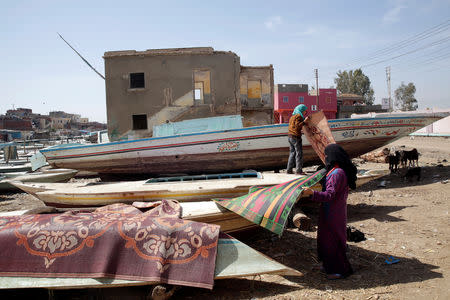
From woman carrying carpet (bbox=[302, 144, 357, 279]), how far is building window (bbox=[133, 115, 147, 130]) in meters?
11.4

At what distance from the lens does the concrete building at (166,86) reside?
12.8 meters

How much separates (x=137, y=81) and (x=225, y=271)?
12.0 meters

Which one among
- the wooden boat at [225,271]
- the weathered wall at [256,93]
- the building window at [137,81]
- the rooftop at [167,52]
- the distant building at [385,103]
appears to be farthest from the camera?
the distant building at [385,103]

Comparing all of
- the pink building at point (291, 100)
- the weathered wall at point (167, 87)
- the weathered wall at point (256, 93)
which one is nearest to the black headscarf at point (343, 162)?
the weathered wall at point (167, 87)

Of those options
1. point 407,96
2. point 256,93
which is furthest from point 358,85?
point 256,93

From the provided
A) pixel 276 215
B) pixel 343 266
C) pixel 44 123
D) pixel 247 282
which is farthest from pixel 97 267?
pixel 44 123

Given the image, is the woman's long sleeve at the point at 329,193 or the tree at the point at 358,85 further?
the tree at the point at 358,85

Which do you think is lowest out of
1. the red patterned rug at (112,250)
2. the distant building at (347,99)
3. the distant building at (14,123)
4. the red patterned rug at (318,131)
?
the red patterned rug at (112,250)

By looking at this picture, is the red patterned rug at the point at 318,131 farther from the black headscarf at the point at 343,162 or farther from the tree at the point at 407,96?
the tree at the point at 407,96

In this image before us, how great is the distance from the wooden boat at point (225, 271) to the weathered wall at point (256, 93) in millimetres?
11355

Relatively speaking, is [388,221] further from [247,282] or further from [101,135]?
[101,135]

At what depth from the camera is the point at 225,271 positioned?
9.59 feet

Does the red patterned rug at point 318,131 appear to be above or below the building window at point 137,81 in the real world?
below

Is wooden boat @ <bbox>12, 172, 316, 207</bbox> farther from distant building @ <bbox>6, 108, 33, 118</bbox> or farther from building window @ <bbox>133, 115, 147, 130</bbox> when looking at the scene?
distant building @ <bbox>6, 108, 33, 118</bbox>
